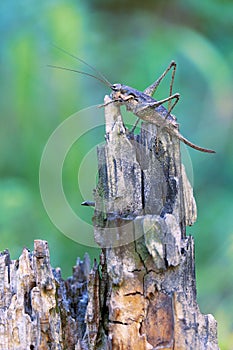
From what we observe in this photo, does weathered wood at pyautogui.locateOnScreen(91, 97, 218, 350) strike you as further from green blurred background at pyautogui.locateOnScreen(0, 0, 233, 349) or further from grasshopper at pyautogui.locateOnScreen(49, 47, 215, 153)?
green blurred background at pyautogui.locateOnScreen(0, 0, 233, 349)

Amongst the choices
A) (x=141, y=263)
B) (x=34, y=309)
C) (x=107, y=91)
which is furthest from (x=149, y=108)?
(x=107, y=91)

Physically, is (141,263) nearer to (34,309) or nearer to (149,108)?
(34,309)

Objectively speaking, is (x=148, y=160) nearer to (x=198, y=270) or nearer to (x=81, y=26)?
(x=198, y=270)

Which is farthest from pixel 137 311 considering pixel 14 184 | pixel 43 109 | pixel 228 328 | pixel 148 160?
pixel 43 109

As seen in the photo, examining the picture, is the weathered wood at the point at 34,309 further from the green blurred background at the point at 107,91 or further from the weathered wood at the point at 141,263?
the green blurred background at the point at 107,91

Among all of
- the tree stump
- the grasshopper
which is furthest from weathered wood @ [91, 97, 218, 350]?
the grasshopper
